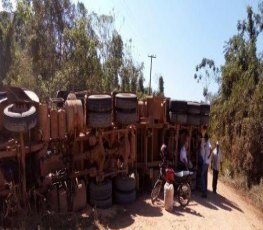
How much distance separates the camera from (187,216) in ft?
31.9

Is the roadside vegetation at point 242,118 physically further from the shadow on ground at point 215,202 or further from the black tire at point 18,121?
the black tire at point 18,121

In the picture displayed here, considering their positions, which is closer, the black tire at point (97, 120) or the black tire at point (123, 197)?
the black tire at point (97, 120)

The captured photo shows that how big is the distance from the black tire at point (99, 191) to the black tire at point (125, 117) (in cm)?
143

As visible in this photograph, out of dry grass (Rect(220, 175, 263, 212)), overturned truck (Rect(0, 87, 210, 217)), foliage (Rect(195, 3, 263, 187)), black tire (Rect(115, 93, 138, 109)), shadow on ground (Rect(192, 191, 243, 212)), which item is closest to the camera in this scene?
overturned truck (Rect(0, 87, 210, 217))

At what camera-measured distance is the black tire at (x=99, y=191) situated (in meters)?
9.66

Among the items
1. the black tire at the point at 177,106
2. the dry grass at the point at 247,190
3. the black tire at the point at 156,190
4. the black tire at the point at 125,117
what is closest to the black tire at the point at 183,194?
the black tire at the point at 156,190

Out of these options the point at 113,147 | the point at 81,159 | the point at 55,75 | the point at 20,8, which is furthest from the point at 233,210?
the point at 20,8

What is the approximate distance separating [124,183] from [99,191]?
760 mm

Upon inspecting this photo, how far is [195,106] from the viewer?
39.4 feet

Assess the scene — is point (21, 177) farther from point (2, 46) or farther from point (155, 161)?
point (2, 46)

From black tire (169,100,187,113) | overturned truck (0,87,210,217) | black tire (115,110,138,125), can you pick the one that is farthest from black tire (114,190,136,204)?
black tire (169,100,187,113)

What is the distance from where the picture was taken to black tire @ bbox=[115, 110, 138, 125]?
10.1 m

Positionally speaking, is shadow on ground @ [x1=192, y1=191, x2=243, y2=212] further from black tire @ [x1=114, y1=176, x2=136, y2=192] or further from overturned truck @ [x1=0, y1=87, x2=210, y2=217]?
black tire @ [x1=114, y1=176, x2=136, y2=192]

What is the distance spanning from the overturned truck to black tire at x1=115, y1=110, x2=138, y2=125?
0.02 meters
